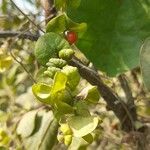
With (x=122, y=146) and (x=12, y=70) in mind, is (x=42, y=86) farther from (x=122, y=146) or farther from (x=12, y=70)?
(x=12, y=70)

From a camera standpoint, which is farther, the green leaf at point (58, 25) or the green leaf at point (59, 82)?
the green leaf at point (58, 25)

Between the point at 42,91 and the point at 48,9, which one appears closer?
the point at 42,91

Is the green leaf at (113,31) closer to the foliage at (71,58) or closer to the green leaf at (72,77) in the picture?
the foliage at (71,58)

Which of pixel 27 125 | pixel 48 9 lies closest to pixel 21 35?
pixel 48 9

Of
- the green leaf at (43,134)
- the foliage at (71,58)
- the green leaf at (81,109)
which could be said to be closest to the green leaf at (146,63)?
the foliage at (71,58)

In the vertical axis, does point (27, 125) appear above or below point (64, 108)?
below

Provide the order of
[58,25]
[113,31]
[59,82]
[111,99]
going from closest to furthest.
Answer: [59,82] < [58,25] < [113,31] < [111,99]

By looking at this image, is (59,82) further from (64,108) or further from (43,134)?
(43,134)
